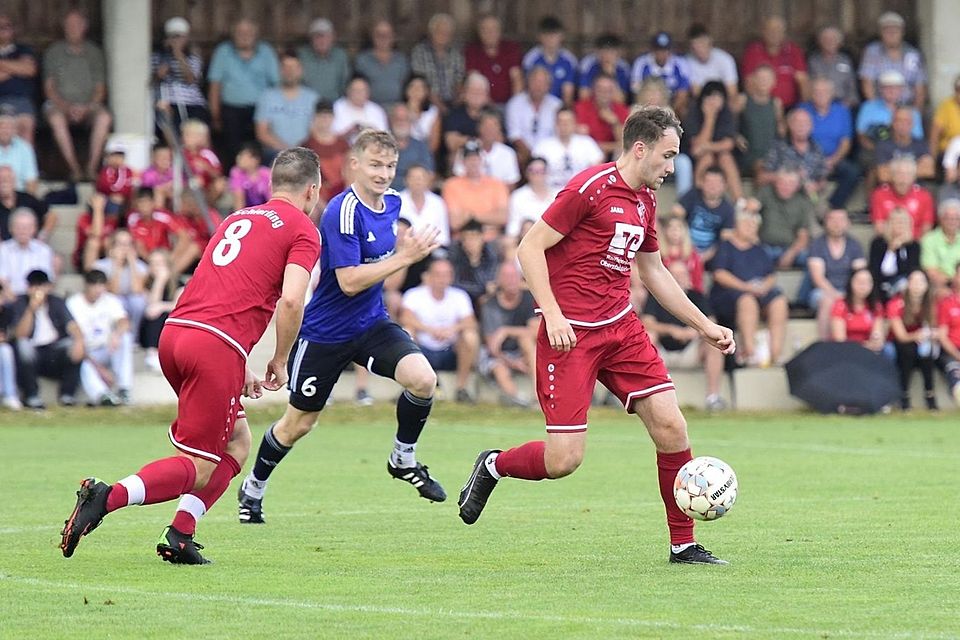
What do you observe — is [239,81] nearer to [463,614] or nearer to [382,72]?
[382,72]

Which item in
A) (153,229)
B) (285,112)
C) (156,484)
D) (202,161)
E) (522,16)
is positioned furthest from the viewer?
(522,16)

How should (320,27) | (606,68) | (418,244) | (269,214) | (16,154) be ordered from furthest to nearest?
(606,68)
(320,27)
(16,154)
(418,244)
(269,214)

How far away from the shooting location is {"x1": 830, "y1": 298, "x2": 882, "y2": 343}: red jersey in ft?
63.8

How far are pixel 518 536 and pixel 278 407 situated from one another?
31.5 ft

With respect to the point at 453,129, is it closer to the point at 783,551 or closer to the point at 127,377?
the point at 127,377

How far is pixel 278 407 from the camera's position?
18672mm

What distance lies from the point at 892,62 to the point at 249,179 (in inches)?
373

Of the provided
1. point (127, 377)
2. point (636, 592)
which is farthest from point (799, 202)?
point (636, 592)

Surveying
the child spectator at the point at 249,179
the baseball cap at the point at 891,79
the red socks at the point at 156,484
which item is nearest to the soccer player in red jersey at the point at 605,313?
the red socks at the point at 156,484

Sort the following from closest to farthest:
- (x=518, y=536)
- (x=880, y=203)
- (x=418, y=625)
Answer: (x=418, y=625)
(x=518, y=536)
(x=880, y=203)

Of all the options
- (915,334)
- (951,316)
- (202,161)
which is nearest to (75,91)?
(202,161)

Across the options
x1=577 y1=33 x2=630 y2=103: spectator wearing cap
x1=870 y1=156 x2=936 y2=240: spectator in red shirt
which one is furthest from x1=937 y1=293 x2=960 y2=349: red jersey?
x1=577 y1=33 x2=630 y2=103: spectator wearing cap

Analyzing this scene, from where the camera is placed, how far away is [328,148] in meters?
20.6

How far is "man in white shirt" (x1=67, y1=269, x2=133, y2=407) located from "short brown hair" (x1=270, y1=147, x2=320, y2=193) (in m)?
10.4
